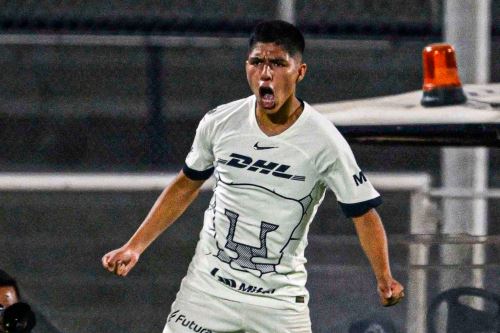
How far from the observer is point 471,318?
457 centimetres

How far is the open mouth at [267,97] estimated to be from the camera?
Result: 12.7 ft

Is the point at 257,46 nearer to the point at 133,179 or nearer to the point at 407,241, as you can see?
the point at 407,241

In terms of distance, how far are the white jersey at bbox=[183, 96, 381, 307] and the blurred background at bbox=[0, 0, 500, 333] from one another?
1467 millimetres

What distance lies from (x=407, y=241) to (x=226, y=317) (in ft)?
2.73

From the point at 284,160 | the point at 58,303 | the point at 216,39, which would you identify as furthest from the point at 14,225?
the point at 284,160

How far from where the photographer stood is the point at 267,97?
389 centimetres

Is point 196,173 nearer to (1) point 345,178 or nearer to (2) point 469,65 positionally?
(1) point 345,178

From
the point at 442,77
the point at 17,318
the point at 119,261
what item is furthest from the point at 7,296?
the point at 442,77

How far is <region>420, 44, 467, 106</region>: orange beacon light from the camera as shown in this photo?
4734mm

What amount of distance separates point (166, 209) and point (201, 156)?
0.19 m

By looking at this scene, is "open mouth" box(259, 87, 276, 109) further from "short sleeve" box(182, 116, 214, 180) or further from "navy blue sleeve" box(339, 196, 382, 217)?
"navy blue sleeve" box(339, 196, 382, 217)

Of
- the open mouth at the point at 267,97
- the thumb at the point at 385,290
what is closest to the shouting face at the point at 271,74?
the open mouth at the point at 267,97

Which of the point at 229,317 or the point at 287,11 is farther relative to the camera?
the point at 287,11

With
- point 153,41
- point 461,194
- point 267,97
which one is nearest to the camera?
point 267,97
